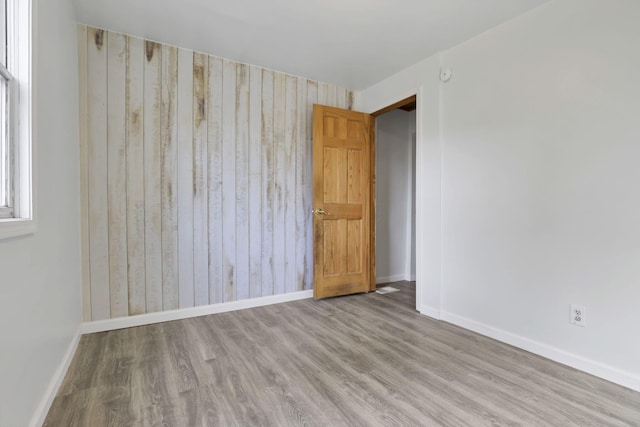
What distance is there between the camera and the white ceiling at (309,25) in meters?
2.25

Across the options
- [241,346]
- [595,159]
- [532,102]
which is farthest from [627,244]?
[241,346]

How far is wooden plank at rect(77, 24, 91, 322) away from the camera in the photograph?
2506 millimetres

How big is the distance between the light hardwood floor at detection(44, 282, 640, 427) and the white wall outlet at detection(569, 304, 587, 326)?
0.30 metres

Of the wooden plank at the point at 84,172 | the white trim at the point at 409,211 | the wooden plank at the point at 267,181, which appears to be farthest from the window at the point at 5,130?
the white trim at the point at 409,211

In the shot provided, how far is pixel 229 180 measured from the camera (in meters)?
3.12

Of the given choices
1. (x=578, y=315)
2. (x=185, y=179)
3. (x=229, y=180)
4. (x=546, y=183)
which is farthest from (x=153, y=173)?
(x=578, y=315)

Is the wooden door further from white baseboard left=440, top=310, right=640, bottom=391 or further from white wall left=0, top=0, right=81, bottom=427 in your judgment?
white wall left=0, top=0, right=81, bottom=427

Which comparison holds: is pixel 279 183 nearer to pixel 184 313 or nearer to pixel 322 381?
pixel 184 313

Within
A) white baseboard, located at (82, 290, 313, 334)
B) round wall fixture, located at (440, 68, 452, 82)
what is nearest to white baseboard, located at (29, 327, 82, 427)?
white baseboard, located at (82, 290, 313, 334)

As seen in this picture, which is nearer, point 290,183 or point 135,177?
point 135,177

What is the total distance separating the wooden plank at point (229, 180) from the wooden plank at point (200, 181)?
17 centimetres

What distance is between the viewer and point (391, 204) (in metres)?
4.36

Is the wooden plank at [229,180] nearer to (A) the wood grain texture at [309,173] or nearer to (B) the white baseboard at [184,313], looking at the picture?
(B) the white baseboard at [184,313]

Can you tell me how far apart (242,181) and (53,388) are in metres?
2.07
